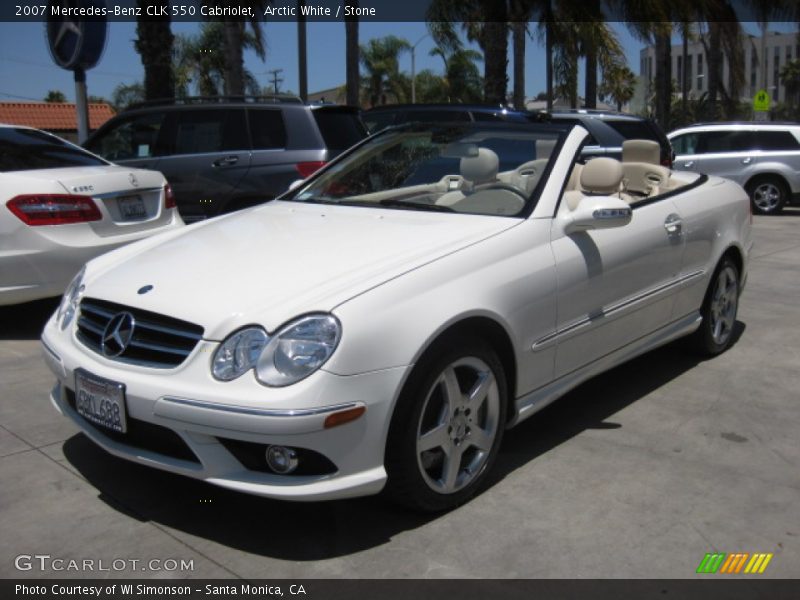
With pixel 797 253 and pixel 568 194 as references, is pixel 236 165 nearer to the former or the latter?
pixel 568 194

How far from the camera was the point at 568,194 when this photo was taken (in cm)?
455

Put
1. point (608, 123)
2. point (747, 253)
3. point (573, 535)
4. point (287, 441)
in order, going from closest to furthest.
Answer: point (287, 441) → point (573, 535) → point (747, 253) → point (608, 123)

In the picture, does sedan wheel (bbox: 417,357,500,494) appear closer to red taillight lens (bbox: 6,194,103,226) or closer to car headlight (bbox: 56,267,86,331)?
car headlight (bbox: 56,267,86,331)

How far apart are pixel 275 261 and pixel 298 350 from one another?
0.64 m

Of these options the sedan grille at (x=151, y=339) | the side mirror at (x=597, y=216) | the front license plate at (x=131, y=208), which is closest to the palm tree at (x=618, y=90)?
the front license plate at (x=131, y=208)

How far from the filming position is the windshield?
424 cm

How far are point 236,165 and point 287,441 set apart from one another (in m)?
5.42

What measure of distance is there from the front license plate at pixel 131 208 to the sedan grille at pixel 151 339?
→ 9.40 ft

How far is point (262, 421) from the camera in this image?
2.89 meters

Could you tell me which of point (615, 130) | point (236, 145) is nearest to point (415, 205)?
point (236, 145)

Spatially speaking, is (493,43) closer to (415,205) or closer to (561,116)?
(561,116)

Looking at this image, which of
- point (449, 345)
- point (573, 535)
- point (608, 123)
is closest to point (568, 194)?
point (449, 345)

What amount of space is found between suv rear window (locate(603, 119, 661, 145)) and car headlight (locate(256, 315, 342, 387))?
389 inches

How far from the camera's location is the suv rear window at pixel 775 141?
15125mm
